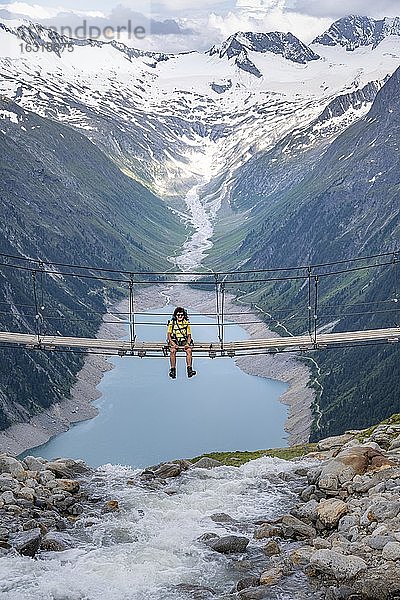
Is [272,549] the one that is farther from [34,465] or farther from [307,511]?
[34,465]

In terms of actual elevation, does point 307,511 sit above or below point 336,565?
above

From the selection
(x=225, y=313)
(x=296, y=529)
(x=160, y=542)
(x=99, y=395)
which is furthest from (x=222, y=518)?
(x=99, y=395)

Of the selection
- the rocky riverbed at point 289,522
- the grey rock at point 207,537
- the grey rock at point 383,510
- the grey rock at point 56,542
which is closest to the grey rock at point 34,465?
the rocky riverbed at point 289,522

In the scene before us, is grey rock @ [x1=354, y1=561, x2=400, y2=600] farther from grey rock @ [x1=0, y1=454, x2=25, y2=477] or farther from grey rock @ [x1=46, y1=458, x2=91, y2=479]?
grey rock @ [x1=46, y1=458, x2=91, y2=479]

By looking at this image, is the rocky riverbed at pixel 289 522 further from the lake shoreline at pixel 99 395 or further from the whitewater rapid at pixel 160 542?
the lake shoreline at pixel 99 395

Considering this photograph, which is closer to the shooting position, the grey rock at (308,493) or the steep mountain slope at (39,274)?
the grey rock at (308,493)

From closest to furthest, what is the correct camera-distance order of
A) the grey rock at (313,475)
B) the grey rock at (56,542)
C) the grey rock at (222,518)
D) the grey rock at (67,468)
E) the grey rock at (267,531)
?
the grey rock at (56,542), the grey rock at (267,531), the grey rock at (222,518), the grey rock at (313,475), the grey rock at (67,468)

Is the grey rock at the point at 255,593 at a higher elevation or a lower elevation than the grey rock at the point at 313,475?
lower

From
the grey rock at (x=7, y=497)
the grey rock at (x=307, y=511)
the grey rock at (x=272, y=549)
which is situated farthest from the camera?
the grey rock at (x=7, y=497)

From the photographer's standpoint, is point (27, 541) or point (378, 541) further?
point (27, 541)
